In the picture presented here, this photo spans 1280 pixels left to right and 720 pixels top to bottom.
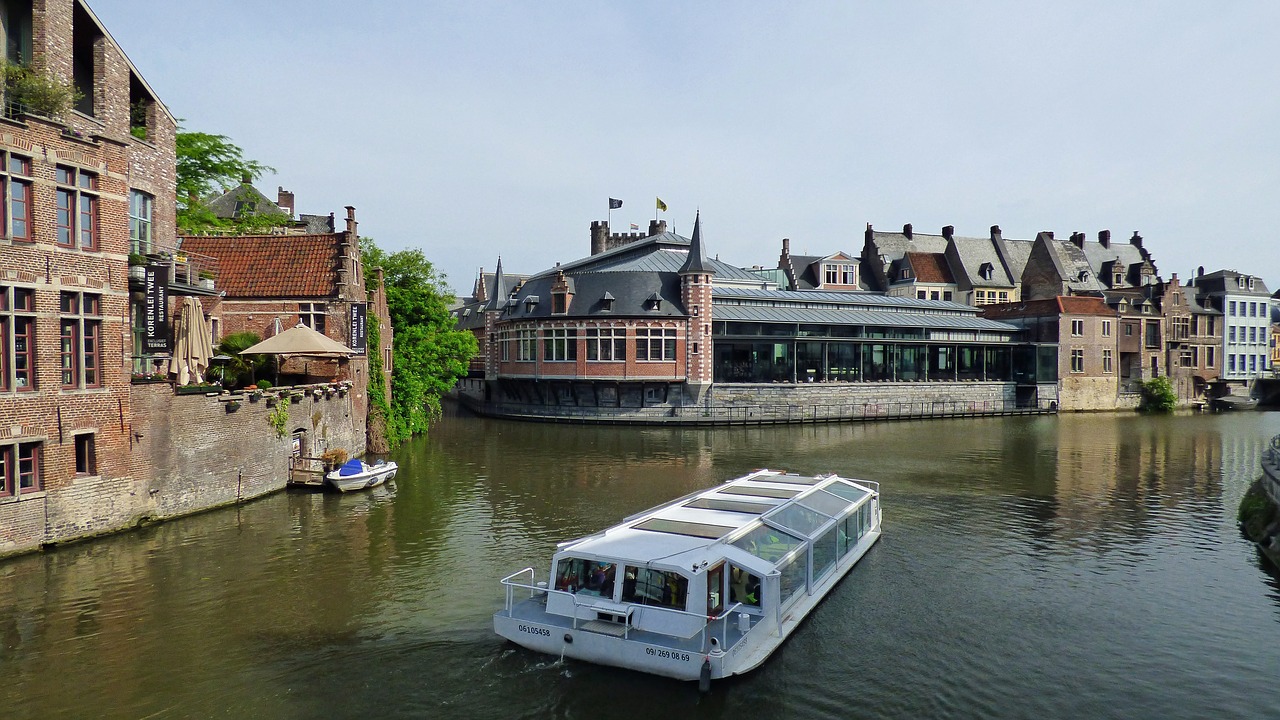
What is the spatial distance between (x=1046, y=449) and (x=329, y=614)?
37.8 m

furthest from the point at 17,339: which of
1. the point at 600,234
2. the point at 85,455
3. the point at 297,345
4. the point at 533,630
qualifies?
the point at 600,234

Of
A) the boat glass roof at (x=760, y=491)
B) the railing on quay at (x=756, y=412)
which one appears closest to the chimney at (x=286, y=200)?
the railing on quay at (x=756, y=412)

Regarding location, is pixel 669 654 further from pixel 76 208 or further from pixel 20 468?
pixel 76 208

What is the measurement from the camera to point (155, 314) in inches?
888

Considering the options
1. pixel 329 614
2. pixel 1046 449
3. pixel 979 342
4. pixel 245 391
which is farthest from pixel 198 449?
pixel 979 342

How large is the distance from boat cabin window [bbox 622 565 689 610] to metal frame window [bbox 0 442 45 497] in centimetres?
1443

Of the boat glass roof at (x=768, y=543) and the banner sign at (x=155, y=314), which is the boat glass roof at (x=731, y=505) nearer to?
the boat glass roof at (x=768, y=543)

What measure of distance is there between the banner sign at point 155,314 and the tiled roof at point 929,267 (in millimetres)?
69918

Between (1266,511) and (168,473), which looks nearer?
(1266,511)

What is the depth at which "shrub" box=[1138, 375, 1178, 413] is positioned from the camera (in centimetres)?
6669

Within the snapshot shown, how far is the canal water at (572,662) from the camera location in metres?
12.1

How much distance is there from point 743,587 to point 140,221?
71.9ft

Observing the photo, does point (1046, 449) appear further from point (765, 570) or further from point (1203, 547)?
point (765, 570)

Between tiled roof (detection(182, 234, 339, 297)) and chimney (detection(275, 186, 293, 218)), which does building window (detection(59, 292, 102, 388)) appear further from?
chimney (detection(275, 186, 293, 218))
